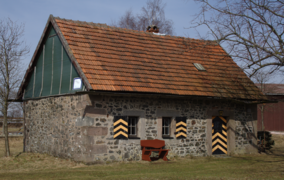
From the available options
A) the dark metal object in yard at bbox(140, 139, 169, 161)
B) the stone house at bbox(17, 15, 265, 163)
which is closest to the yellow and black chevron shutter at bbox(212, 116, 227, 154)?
the stone house at bbox(17, 15, 265, 163)

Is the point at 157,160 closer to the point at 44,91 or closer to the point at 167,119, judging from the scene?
the point at 167,119

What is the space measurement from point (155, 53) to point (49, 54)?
4925 mm

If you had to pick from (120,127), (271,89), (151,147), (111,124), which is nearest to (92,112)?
(111,124)

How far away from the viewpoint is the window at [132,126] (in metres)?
12.6

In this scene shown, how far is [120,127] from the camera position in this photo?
12.1 metres

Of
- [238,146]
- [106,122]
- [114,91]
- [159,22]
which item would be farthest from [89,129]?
[159,22]

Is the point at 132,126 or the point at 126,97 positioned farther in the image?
the point at 132,126

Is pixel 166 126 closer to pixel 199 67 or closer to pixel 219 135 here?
pixel 219 135

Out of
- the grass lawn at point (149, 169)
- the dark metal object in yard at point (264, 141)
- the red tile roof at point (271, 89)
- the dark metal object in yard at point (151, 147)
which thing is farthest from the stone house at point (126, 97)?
the red tile roof at point (271, 89)

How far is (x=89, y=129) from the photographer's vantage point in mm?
11539

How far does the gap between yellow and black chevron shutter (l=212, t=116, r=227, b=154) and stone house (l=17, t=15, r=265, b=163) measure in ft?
0.15

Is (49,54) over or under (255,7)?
under

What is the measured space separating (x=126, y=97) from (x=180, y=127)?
2.81 m

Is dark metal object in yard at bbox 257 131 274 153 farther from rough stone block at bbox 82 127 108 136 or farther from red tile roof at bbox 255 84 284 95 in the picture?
rough stone block at bbox 82 127 108 136
